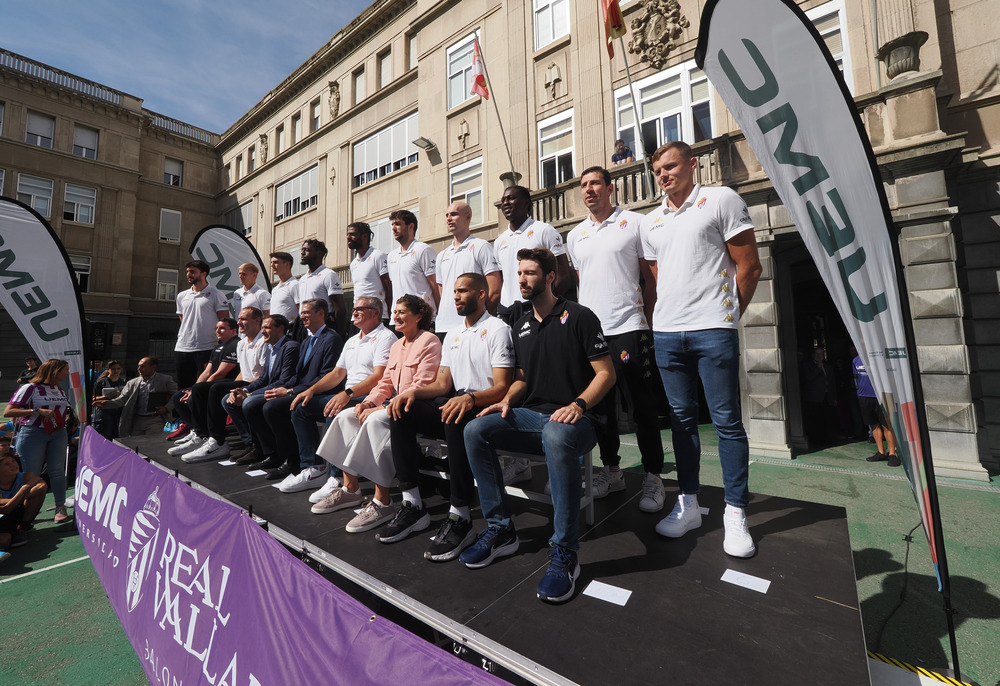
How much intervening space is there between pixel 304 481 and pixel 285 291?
3246 mm

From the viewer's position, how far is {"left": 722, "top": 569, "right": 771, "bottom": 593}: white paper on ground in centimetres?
217

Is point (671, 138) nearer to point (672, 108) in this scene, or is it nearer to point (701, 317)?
point (672, 108)

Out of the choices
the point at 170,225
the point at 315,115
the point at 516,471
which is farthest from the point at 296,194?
the point at 516,471

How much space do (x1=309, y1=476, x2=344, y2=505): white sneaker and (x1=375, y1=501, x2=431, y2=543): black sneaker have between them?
91cm

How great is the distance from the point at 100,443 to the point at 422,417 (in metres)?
3.77

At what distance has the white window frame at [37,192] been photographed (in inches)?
859

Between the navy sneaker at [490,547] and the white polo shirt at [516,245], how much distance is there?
216cm

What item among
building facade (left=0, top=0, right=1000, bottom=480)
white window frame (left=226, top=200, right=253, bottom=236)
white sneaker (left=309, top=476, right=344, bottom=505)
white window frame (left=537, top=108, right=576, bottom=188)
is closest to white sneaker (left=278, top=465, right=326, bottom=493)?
white sneaker (left=309, top=476, right=344, bottom=505)

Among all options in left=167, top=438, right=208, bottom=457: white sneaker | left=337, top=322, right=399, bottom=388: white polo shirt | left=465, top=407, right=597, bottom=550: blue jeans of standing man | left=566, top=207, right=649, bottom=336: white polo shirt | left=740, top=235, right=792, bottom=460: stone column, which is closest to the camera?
left=465, top=407, right=597, bottom=550: blue jeans of standing man

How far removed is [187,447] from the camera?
569cm

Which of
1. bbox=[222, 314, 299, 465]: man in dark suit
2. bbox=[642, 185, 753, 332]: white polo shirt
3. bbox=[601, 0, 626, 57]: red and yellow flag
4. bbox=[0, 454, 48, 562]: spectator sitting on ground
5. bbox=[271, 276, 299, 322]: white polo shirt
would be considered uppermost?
bbox=[601, 0, 626, 57]: red and yellow flag

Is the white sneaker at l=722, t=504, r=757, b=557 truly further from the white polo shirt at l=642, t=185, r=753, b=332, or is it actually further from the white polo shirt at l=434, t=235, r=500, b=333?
the white polo shirt at l=434, t=235, r=500, b=333

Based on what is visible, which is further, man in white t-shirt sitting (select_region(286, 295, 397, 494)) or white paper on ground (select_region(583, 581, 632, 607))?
man in white t-shirt sitting (select_region(286, 295, 397, 494))

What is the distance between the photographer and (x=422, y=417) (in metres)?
3.27
